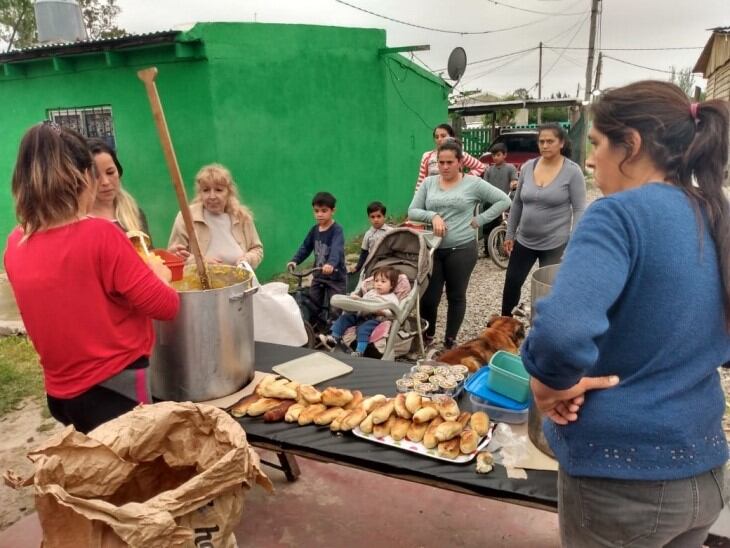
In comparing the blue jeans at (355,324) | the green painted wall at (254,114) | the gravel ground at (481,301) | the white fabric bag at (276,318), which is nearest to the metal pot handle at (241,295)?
the white fabric bag at (276,318)

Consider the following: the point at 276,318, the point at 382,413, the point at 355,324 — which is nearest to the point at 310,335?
the point at 355,324

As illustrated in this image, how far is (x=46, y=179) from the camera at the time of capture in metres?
1.51

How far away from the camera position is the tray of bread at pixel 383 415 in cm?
170

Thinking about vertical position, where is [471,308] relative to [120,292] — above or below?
below

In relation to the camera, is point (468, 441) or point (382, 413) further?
point (382, 413)

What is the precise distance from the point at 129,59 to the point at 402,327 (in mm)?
4645

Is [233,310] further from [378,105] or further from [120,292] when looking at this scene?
[378,105]

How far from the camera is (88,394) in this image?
5.51 feet

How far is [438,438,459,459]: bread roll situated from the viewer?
1649 millimetres

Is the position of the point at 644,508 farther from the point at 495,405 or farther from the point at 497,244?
the point at 497,244

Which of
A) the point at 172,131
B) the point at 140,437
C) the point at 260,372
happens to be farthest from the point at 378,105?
the point at 140,437

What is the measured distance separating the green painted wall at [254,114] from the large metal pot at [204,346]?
15.6 feet

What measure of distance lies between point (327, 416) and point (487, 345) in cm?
130

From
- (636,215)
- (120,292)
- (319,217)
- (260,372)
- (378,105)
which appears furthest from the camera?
(378,105)
